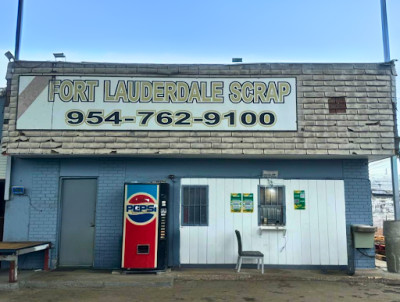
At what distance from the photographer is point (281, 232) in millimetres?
9156

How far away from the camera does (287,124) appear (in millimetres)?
8977

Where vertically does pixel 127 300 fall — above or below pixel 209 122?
below

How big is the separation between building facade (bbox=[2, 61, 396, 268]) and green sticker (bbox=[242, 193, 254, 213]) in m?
0.03

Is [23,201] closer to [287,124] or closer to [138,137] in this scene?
[138,137]

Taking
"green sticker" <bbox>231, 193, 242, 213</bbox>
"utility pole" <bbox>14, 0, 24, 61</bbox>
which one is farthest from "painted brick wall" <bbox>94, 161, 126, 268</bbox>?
"utility pole" <bbox>14, 0, 24, 61</bbox>

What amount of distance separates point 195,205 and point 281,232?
2.20 metres

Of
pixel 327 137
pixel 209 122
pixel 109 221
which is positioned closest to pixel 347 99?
pixel 327 137

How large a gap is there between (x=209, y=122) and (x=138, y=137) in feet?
5.66

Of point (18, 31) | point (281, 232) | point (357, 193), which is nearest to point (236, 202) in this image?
point (281, 232)

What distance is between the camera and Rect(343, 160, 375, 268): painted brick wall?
9.23 meters

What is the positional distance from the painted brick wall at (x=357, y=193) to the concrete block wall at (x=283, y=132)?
67 centimetres

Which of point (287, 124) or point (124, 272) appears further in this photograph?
point (287, 124)

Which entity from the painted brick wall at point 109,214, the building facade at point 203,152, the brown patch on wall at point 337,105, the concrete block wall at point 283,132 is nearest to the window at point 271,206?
the building facade at point 203,152

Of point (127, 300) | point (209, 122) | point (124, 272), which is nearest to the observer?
point (127, 300)
